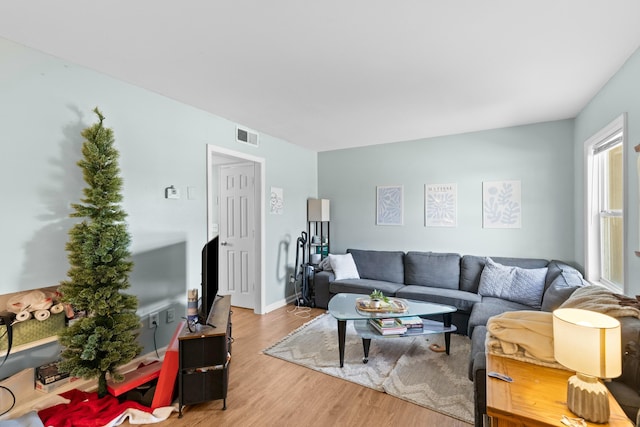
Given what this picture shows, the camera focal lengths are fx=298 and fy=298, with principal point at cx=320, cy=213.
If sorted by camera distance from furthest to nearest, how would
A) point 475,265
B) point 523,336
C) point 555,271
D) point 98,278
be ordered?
1. point 475,265
2. point 555,271
3. point 98,278
4. point 523,336

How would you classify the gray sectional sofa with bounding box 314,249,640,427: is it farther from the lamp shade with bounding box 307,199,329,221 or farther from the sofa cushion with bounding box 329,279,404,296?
the lamp shade with bounding box 307,199,329,221

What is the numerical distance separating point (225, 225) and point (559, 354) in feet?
13.5

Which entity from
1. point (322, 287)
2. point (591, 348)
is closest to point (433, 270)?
point (322, 287)

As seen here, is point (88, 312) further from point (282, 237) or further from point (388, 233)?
point (388, 233)

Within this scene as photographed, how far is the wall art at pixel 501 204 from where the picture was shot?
12.5 ft

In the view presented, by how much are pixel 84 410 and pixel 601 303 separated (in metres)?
3.26

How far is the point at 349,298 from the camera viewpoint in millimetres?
3301

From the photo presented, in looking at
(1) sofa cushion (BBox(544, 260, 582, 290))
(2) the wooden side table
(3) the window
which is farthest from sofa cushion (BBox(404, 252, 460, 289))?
(2) the wooden side table

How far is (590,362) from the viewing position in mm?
1169

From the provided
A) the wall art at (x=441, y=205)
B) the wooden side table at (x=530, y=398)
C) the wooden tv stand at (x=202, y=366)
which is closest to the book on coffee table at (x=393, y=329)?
the wooden side table at (x=530, y=398)

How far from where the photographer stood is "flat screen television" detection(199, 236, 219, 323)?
2.30 m

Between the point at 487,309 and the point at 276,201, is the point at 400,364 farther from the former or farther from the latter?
the point at 276,201

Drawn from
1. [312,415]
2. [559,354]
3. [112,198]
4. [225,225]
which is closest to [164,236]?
Answer: [112,198]

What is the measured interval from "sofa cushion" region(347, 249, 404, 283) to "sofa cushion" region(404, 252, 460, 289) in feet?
0.39
